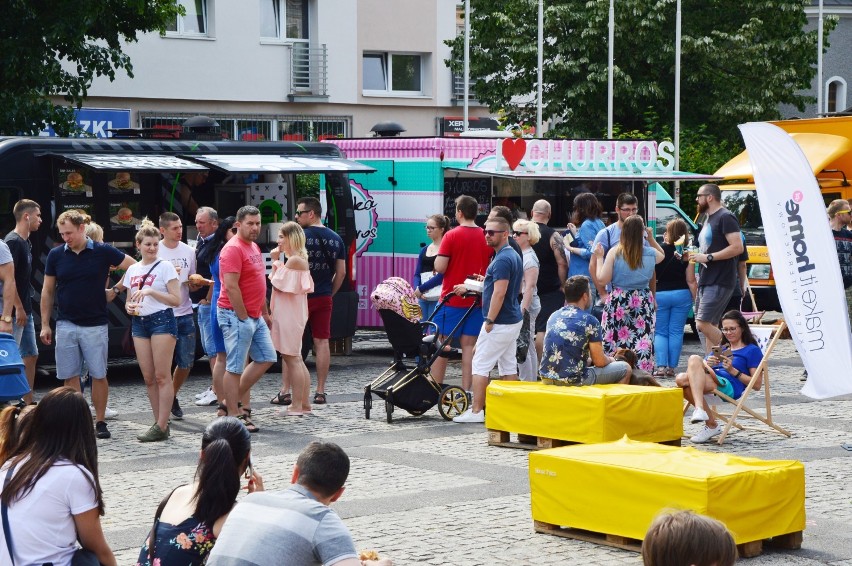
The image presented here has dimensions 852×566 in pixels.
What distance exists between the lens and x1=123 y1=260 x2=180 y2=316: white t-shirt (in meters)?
11.2

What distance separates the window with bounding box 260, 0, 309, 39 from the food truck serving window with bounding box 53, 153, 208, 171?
1822 centimetres

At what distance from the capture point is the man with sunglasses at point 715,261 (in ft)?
46.5

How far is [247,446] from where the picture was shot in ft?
17.8

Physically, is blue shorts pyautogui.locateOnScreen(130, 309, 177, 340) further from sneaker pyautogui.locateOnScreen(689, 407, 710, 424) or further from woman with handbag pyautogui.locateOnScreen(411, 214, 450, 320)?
woman with handbag pyautogui.locateOnScreen(411, 214, 450, 320)

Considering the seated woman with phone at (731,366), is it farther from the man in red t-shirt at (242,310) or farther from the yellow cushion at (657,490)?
the man in red t-shirt at (242,310)

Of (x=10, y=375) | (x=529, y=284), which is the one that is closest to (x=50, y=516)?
(x=10, y=375)

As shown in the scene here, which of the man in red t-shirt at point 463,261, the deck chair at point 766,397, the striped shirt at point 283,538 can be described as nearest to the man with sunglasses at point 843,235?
the deck chair at point 766,397

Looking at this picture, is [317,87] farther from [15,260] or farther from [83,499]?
[83,499]

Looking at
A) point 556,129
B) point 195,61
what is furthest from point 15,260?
point 556,129

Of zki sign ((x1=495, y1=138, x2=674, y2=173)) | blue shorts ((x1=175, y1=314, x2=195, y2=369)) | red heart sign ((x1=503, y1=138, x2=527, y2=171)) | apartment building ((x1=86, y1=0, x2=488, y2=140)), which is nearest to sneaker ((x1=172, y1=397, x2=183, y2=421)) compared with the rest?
blue shorts ((x1=175, y1=314, x2=195, y2=369))

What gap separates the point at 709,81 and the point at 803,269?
28.7m

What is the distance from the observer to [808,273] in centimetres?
990

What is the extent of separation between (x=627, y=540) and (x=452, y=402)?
4.73m

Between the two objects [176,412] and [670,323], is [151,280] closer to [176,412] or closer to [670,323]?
[176,412]
